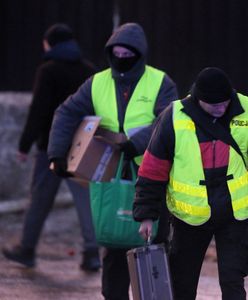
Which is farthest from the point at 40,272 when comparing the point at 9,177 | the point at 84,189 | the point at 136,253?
the point at 136,253

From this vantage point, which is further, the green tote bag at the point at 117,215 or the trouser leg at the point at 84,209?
the trouser leg at the point at 84,209

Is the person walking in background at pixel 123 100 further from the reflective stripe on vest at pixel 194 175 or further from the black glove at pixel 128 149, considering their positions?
the reflective stripe on vest at pixel 194 175

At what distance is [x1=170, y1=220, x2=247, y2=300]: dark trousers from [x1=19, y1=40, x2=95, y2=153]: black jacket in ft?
7.54

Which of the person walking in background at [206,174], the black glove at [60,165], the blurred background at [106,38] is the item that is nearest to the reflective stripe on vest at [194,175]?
the person walking in background at [206,174]

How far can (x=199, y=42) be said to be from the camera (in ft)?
26.6

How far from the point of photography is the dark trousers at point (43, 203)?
274 inches

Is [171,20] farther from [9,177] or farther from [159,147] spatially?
[159,147]

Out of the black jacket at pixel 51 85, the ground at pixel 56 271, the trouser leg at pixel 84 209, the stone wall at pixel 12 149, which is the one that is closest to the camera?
the ground at pixel 56 271

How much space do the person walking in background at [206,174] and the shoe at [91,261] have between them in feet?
7.40

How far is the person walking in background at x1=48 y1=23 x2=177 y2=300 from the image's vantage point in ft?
17.9

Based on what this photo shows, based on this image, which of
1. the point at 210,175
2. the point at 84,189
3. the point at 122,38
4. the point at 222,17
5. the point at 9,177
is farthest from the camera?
the point at 9,177

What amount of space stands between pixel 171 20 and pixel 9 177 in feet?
6.79

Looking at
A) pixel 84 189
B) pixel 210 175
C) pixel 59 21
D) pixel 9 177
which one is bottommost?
pixel 9 177

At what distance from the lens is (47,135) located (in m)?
6.96
